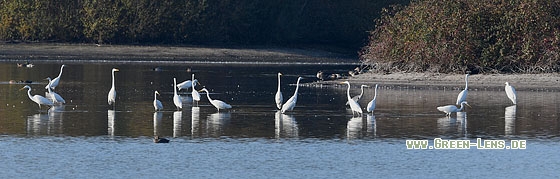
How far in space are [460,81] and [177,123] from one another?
1477cm

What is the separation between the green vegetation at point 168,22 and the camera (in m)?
61.2

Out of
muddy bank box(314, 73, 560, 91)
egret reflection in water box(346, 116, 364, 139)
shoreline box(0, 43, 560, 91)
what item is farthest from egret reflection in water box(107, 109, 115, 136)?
shoreline box(0, 43, 560, 91)

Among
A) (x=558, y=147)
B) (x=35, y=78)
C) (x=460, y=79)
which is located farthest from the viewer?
(x=35, y=78)

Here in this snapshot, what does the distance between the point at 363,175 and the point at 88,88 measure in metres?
17.4

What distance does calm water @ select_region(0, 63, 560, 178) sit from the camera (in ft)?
49.2

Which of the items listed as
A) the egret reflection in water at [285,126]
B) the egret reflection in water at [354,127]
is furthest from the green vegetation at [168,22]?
the egret reflection in water at [354,127]

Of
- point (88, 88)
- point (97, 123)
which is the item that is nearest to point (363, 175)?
point (97, 123)

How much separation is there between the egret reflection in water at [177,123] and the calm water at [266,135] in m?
0.02

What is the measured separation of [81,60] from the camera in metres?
53.1

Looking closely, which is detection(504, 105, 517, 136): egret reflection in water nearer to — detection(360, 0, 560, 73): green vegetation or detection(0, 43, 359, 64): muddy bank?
Answer: detection(360, 0, 560, 73): green vegetation

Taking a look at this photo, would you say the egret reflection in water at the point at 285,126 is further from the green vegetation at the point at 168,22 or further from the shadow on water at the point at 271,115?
the green vegetation at the point at 168,22

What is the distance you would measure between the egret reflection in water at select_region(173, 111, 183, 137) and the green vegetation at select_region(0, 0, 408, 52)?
38.3 m

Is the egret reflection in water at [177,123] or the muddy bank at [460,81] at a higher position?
the muddy bank at [460,81]

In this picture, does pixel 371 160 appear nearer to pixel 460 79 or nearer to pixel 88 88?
pixel 88 88
